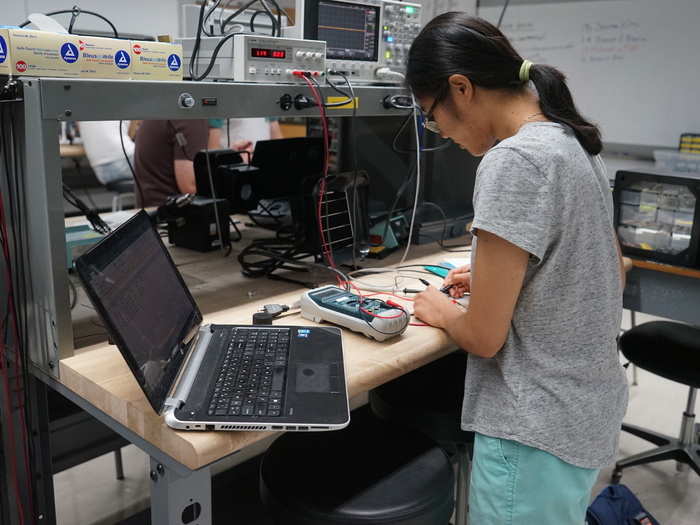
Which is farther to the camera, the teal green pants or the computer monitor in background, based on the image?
the computer monitor in background

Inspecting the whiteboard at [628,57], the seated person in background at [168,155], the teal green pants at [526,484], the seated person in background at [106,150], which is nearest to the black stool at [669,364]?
the teal green pants at [526,484]

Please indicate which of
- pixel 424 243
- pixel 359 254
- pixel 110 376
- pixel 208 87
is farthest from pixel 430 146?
pixel 110 376

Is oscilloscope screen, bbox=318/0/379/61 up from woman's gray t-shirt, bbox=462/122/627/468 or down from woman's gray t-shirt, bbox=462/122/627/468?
up

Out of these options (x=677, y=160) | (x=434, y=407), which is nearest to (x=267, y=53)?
(x=434, y=407)

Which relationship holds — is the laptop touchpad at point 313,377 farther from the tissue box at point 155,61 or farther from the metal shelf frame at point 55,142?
the tissue box at point 155,61

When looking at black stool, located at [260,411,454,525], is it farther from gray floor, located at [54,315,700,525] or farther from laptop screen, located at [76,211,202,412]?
gray floor, located at [54,315,700,525]

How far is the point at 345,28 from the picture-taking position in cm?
173

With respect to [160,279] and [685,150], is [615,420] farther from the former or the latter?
[685,150]

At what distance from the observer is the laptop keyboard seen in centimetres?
97

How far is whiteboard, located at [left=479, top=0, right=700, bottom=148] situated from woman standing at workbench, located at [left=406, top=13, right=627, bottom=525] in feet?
7.98

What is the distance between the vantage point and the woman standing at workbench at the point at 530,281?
1.03 metres

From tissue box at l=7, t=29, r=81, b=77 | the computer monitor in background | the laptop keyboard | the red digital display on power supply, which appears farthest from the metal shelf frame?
the computer monitor in background

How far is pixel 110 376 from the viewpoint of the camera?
3.61 ft

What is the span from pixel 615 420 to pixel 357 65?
1.10 meters
